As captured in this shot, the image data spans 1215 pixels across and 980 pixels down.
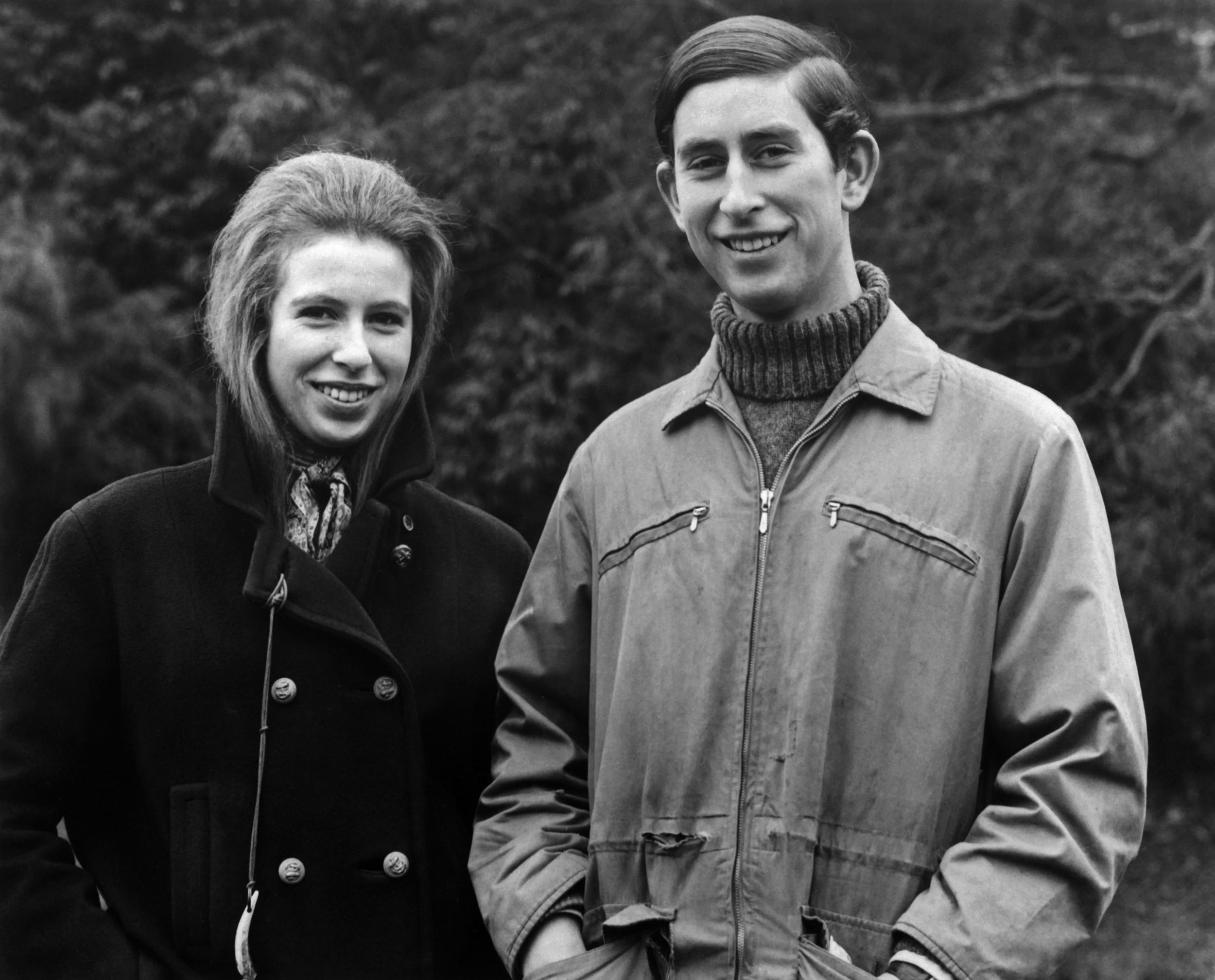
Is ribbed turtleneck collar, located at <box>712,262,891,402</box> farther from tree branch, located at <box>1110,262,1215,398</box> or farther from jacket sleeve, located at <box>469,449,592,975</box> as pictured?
tree branch, located at <box>1110,262,1215,398</box>

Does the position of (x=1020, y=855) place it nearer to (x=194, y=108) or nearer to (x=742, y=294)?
(x=742, y=294)

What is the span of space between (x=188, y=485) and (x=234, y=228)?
460 millimetres

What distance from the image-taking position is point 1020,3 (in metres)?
8.98

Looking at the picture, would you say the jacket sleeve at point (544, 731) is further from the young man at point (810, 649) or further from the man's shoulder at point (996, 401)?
the man's shoulder at point (996, 401)

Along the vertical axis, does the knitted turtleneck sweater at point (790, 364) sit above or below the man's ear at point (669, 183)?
below

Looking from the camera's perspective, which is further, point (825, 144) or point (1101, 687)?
point (825, 144)

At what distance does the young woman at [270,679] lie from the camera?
2.64m

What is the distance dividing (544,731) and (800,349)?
76 centimetres

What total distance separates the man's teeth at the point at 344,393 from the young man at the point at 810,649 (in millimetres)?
437

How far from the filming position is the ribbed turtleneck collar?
8.33 feet

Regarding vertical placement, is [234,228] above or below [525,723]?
above

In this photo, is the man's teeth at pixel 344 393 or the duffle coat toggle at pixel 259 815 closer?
the duffle coat toggle at pixel 259 815

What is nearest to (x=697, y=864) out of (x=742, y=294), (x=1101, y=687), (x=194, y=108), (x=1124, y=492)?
(x=1101, y=687)

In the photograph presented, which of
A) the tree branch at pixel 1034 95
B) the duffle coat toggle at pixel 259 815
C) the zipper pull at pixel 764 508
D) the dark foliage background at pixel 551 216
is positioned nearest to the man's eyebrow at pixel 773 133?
the zipper pull at pixel 764 508
